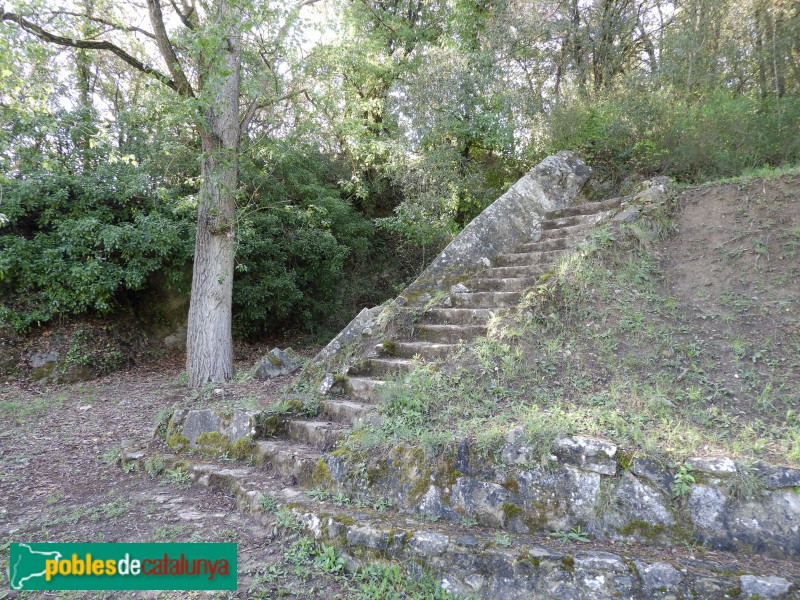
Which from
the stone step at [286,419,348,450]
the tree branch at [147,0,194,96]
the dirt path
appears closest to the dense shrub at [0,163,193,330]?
the dirt path

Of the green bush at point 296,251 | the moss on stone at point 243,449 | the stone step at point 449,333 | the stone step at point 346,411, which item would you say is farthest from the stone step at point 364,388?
the green bush at point 296,251

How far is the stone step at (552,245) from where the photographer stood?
5279mm

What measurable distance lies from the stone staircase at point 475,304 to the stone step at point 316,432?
1.06 ft

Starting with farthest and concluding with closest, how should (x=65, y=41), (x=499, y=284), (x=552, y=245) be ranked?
(x=65, y=41), (x=552, y=245), (x=499, y=284)

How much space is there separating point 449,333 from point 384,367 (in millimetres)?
720

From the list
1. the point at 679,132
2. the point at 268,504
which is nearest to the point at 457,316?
the point at 268,504

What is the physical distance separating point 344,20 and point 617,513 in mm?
11799

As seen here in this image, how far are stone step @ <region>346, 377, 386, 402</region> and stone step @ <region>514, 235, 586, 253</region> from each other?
2638mm

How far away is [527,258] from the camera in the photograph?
5.63 meters

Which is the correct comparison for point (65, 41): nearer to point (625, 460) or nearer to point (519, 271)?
point (519, 271)

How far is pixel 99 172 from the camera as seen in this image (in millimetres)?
8375

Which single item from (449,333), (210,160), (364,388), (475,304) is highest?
(210,160)

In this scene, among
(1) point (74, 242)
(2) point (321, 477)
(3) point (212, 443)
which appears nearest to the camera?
(2) point (321, 477)

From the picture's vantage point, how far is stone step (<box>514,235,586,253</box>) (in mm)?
5279
